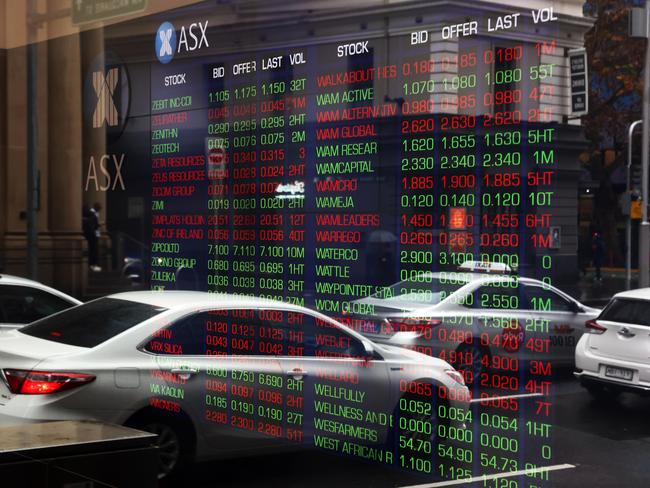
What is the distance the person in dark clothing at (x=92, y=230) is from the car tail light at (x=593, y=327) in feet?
13.5

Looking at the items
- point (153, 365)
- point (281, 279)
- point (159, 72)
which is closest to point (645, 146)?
point (281, 279)

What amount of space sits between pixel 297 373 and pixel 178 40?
2529mm

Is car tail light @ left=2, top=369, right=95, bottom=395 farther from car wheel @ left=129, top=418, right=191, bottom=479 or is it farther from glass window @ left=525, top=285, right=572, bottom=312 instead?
glass window @ left=525, top=285, right=572, bottom=312

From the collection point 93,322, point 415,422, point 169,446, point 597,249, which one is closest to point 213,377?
point 169,446

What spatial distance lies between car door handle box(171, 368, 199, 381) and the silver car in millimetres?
1411

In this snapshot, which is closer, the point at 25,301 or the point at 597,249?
the point at 597,249

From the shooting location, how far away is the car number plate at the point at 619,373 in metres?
4.96

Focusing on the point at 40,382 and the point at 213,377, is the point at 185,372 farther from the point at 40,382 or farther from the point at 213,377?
the point at 40,382

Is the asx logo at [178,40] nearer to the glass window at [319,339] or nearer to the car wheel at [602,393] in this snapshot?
the glass window at [319,339]

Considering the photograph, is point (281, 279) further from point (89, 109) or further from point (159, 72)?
point (89, 109)

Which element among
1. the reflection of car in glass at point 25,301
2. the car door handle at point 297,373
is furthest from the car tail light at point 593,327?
the reflection of car in glass at point 25,301

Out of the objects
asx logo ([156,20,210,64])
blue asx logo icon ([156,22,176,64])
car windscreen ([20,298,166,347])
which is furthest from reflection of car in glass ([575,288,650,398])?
blue asx logo icon ([156,22,176,64])

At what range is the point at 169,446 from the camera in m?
5.99

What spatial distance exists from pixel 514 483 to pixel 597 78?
195cm
